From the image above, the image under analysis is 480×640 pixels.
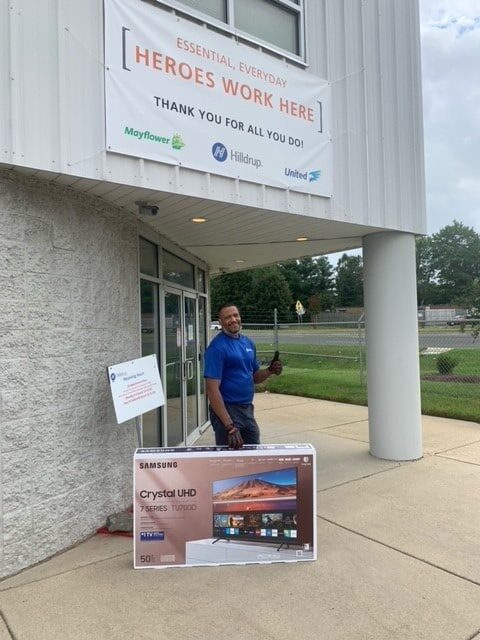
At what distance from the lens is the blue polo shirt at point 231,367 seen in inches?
166

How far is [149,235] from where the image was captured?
5.35 meters

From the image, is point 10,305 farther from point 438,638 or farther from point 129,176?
point 438,638

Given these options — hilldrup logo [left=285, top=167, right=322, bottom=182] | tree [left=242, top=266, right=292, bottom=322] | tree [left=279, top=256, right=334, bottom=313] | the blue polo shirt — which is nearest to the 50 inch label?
the blue polo shirt

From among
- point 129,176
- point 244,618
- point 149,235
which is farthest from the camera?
point 149,235

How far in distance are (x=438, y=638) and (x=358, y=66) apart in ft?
16.8

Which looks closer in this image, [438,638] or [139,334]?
[438,638]

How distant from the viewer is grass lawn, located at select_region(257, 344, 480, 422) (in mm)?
9156

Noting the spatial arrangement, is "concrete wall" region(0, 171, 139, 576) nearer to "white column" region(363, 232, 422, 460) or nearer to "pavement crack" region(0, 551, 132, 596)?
"pavement crack" region(0, 551, 132, 596)

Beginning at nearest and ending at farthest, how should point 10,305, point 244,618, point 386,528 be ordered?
point 244,618 < point 10,305 < point 386,528

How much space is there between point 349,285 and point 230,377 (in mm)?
77921

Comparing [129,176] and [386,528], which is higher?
[129,176]

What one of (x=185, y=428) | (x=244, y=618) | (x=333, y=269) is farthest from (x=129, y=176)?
(x=333, y=269)

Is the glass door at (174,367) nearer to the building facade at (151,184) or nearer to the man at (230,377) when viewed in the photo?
the building facade at (151,184)

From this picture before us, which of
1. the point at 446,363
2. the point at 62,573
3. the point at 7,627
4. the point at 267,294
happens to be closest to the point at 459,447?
the point at 62,573
